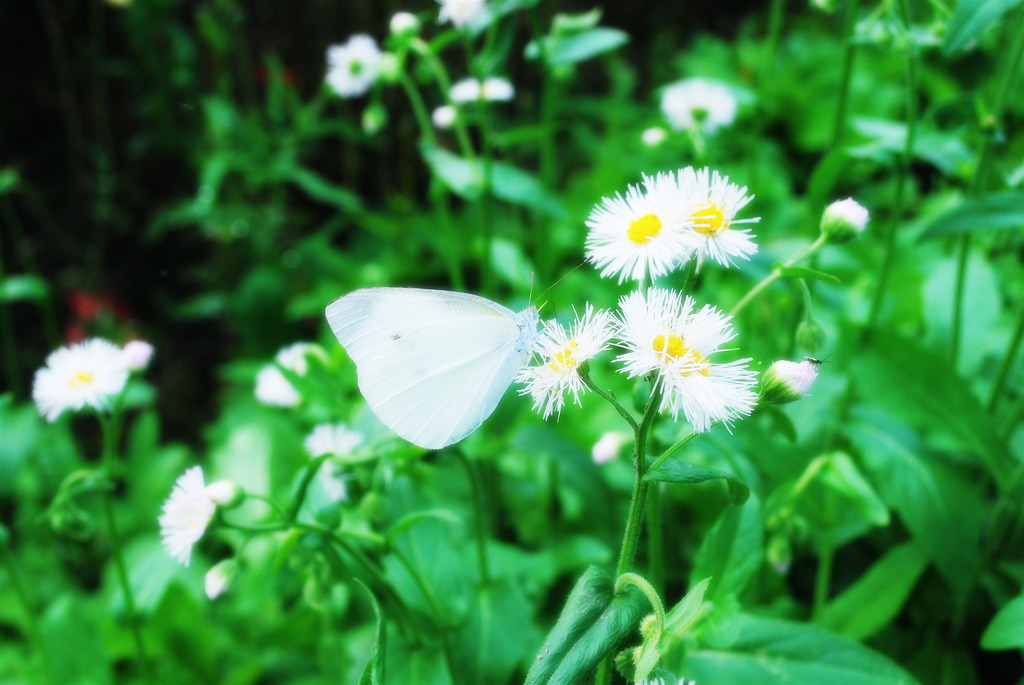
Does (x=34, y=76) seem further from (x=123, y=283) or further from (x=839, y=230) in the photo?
(x=839, y=230)

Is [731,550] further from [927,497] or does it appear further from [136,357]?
[136,357]

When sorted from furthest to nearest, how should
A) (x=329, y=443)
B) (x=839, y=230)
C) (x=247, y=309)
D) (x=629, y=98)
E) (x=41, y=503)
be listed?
(x=629, y=98)
(x=247, y=309)
(x=41, y=503)
(x=329, y=443)
(x=839, y=230)

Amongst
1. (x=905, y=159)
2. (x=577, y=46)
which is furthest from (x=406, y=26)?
(x=905, y=159)

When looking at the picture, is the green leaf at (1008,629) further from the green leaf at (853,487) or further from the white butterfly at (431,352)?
the white butterfly at (431,352)

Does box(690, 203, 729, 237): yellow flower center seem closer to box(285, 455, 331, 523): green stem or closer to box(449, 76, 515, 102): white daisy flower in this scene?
box(285, 455, 331, 523): green stem

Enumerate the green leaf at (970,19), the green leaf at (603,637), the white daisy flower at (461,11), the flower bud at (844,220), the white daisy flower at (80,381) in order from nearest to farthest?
the green leaf at (603,637) < the flower bud at (844,220) < the green leaf at (970,19) < the white daisy flower at (80,381) < the white daisy flower at (461,11)

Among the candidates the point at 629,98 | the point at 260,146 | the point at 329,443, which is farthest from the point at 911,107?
the point at 629,98

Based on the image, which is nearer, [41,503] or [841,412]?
[841,412]

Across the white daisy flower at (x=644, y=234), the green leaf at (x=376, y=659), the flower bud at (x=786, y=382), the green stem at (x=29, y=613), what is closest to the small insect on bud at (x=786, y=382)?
the flower bud at (x=786, y=382)
